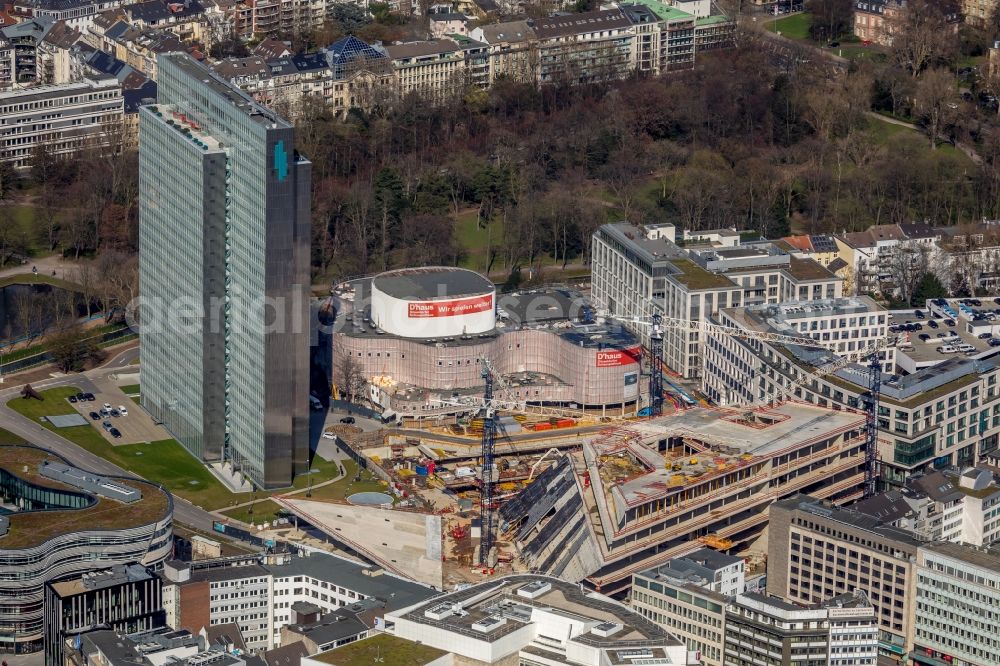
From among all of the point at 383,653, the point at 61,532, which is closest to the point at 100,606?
the point at 61,532

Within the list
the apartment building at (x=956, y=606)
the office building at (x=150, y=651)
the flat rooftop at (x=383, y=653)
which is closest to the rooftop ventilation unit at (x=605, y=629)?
the flat rooftop at (x=383, y=653)

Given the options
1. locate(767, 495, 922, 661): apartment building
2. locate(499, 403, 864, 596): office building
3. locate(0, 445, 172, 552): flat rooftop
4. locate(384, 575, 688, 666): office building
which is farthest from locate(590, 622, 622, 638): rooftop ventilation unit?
locate(0, 445, 172, 552): flat rooftop

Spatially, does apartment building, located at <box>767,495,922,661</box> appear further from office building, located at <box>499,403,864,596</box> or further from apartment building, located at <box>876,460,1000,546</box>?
apartment building, located at <box>876,460,1000,546</box>

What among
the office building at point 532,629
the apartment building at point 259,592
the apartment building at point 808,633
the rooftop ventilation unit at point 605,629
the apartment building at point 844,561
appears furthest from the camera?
the apartment building at point 844,561

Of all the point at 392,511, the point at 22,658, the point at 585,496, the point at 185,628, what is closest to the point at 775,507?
the point at 585,496

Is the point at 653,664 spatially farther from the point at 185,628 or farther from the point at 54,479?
the point at 54,479

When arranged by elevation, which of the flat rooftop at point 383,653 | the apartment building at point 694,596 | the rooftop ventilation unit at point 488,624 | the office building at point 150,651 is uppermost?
the rooftop ventilation unit at point 488,624

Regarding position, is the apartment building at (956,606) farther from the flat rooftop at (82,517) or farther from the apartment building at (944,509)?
the flat rooftop at (82,517)
